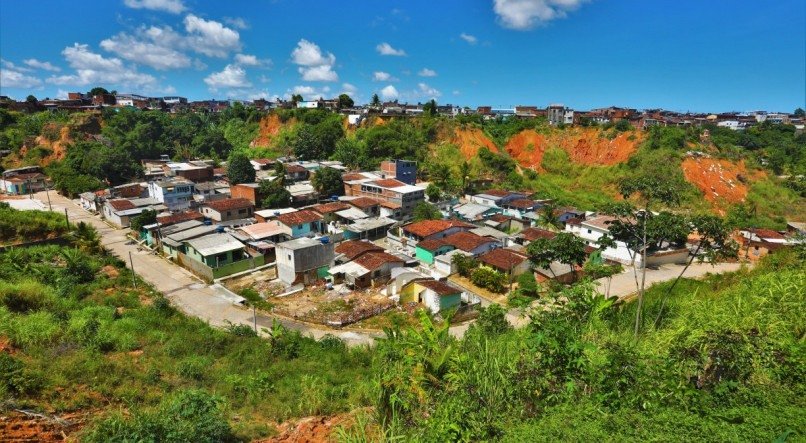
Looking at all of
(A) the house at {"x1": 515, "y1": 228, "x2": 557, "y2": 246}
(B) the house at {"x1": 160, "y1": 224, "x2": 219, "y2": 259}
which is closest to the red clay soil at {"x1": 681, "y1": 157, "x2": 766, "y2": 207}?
(A) the house at {"x1": 515, "y1": 228, "x2": 557, "y2": 246}

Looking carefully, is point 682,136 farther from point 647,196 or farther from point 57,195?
point 57,195

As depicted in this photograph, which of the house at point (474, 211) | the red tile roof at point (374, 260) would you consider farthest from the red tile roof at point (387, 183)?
the red tile roof at point (374, 260)

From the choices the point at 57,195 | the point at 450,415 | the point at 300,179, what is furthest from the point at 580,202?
the point at 57,195

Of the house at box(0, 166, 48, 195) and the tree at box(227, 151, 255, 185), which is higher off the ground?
the tree at box(227, 151, 255, 185)

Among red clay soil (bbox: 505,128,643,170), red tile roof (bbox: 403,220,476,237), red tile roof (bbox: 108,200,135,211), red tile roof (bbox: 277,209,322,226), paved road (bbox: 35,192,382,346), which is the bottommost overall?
paved road (bbox: 35,192,382,346)

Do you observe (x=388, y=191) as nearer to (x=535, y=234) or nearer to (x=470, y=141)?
(x=535, y=234)

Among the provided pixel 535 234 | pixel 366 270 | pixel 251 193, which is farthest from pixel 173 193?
pixel 535 234

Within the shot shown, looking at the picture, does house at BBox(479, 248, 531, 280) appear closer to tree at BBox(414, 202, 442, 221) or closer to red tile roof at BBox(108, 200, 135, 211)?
tree at BBox(414, 202, 442, 221)
